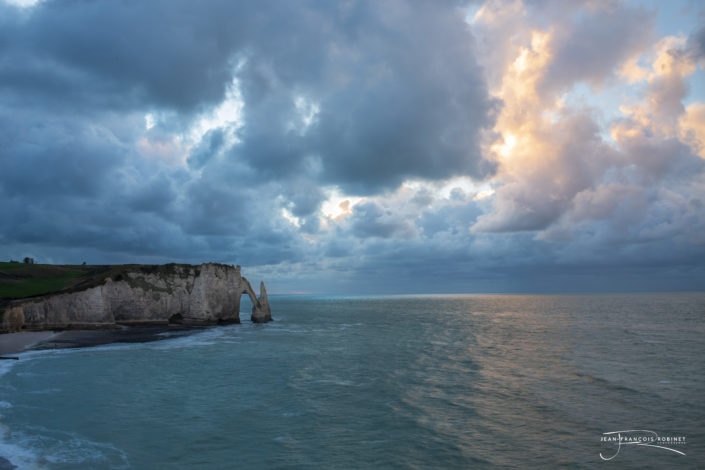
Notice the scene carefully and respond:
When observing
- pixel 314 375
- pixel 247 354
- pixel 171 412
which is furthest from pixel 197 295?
pixel 171 412

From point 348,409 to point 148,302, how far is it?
5227 centimetres

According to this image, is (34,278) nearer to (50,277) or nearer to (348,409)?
(50,277)

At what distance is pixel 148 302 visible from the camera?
59.8 meters

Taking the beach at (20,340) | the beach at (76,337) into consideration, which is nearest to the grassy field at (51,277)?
the beach at (20,340)

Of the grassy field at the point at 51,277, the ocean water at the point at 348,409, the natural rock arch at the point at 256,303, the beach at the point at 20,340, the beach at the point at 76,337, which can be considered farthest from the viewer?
the natural rock arch at the point at 256,303

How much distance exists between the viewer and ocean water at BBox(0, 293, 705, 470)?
13656mm

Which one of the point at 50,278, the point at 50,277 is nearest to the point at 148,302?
the point at 50,278

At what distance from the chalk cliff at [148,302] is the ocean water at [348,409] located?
14.5 meters

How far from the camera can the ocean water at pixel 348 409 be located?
538 inches

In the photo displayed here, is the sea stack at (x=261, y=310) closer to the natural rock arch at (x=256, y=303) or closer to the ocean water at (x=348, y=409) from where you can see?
the natural rock arch at (x=256, y=303)

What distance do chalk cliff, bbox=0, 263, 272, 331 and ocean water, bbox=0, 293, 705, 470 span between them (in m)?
14.5

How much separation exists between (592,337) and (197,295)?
202 feet

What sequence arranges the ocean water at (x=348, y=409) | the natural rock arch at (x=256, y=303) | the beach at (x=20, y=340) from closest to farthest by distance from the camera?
the ocean water at (x=348, y=409) → the beach at (x=20, y=340) → the natural rock arch at (x=256, y=303)

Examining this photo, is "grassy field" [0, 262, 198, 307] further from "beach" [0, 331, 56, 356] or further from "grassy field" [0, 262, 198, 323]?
"beach" [0, 331, 56, 356]
